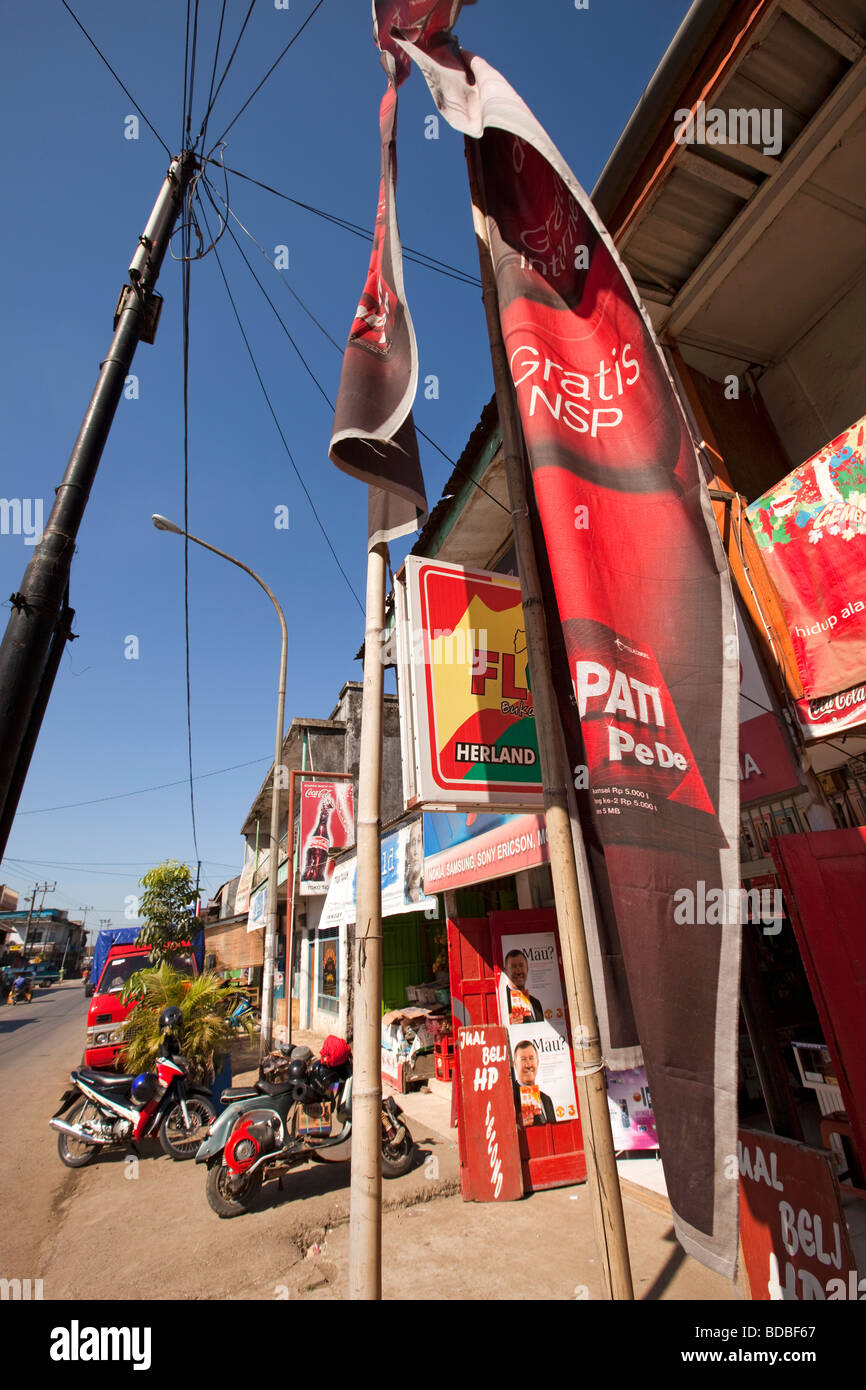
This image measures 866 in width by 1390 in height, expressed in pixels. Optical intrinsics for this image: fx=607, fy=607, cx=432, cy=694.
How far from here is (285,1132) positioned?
19.4 feet

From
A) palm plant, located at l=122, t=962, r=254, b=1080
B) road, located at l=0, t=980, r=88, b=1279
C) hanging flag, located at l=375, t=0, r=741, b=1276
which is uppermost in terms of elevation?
hanging flag, located at l=375, t=0, r=741, b=1276

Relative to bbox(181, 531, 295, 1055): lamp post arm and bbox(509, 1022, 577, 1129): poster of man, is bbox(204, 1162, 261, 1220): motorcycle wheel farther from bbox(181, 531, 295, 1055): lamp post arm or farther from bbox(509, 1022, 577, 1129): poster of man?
bbox(181, 531, 295, 1055): lamp post arm

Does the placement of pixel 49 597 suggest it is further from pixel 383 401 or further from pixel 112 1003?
pixel 112 1003

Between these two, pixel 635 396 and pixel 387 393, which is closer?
pixel 635 396

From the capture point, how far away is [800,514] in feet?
15.5

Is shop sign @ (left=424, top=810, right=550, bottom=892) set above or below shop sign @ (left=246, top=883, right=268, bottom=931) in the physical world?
below

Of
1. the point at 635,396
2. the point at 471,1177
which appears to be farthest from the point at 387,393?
the point at 471,1177

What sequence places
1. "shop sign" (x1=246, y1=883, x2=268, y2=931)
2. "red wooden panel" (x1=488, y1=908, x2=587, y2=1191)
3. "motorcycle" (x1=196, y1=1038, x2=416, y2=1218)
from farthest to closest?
"shop sign" (x1=246, y1=883, x2=268, y2=931) → "red wooden panel" (x1=488, y1=908, x2=587, y2=1191) → "motorcycle" (x1=196, y1=1038, x2=416, y2=1218)

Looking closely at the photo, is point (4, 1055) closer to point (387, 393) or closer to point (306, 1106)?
point (306, 1106)

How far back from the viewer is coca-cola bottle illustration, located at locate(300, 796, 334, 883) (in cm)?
1462

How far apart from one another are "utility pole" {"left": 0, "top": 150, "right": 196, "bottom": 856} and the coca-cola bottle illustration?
40.1 feet

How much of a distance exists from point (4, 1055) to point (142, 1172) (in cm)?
1231

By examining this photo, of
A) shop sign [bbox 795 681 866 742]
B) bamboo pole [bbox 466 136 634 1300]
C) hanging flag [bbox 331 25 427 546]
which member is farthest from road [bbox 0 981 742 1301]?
hanging flag [bbox 331 25 427 546]

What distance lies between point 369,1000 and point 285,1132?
4.66 m
